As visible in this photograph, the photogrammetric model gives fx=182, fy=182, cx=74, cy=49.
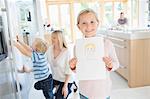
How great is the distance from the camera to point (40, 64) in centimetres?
171

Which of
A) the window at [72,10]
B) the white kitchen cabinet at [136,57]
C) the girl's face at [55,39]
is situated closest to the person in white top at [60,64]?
the girl's face at [55,39]

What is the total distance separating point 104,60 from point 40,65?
731 millimetres

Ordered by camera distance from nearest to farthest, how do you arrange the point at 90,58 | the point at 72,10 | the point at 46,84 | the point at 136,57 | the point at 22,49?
the point at 90,58
the point at 22,49
the point at 46,84
the point at 136,57
the point at 72,10

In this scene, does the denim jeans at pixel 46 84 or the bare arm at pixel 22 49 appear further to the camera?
the denim jeans at pixel 46 84

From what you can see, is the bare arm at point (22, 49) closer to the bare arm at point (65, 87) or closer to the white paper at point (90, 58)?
the bare arm at point (65, 87)

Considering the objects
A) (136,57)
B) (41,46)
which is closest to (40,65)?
(41,46)

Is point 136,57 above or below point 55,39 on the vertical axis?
below

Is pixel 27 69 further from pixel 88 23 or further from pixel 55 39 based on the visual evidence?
pixel 88 23

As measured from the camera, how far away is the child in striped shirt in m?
1.70

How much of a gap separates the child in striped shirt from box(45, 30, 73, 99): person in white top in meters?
0.05

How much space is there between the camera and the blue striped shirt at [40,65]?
1.70m

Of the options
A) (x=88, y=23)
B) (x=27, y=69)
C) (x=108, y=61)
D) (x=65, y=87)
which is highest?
(x=88, y=23)

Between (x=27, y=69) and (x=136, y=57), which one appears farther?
(x=136, y=57)

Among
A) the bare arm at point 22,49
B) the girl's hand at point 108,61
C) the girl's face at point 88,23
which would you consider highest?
the girl's face at point 88,23
